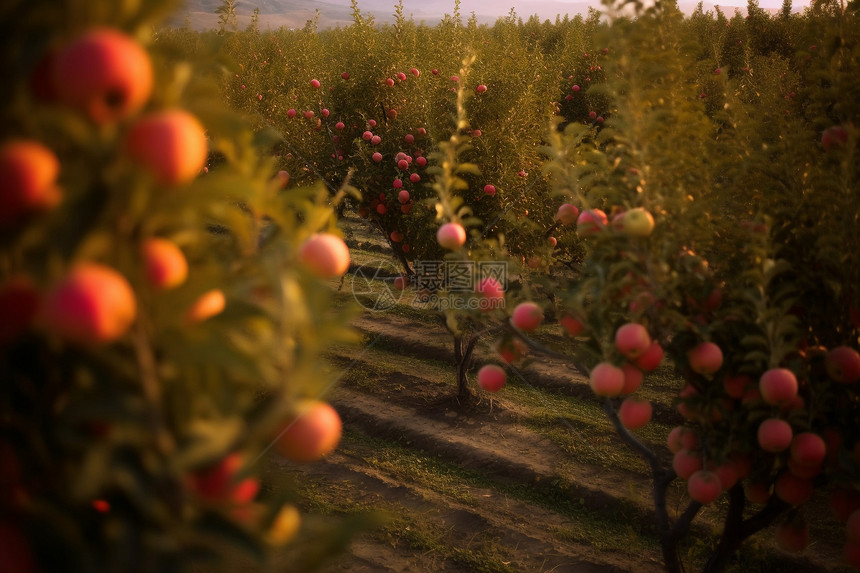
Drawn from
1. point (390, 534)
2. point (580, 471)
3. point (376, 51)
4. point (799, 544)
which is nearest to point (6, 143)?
point (799, 544)

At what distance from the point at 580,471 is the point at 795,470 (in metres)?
3.03

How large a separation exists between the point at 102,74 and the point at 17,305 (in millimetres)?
274

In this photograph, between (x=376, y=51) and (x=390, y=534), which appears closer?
(x=390, y=534)

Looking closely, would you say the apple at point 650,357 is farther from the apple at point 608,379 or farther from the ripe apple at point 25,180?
the ripe apple at point 25,180

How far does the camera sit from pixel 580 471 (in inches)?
188

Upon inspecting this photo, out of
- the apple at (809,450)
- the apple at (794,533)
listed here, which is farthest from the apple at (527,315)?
the apple at (794,533)

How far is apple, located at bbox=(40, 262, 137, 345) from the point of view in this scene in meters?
0.60

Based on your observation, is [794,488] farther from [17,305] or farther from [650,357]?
[17,305]

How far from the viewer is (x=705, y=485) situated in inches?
79.5

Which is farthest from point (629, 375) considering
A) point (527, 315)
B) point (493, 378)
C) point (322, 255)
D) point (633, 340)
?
point (322, 255)

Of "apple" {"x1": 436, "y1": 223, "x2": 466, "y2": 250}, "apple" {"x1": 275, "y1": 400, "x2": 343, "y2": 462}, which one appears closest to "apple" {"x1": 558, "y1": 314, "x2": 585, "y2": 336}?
"apple" {"x1": 436, "y1": 223, "x2": 466, "y2": 250}

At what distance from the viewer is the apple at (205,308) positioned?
759mm

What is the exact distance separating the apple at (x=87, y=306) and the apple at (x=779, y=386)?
1787 millimetres

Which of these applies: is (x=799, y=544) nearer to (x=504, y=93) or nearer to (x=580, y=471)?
(x=580, y=471)
